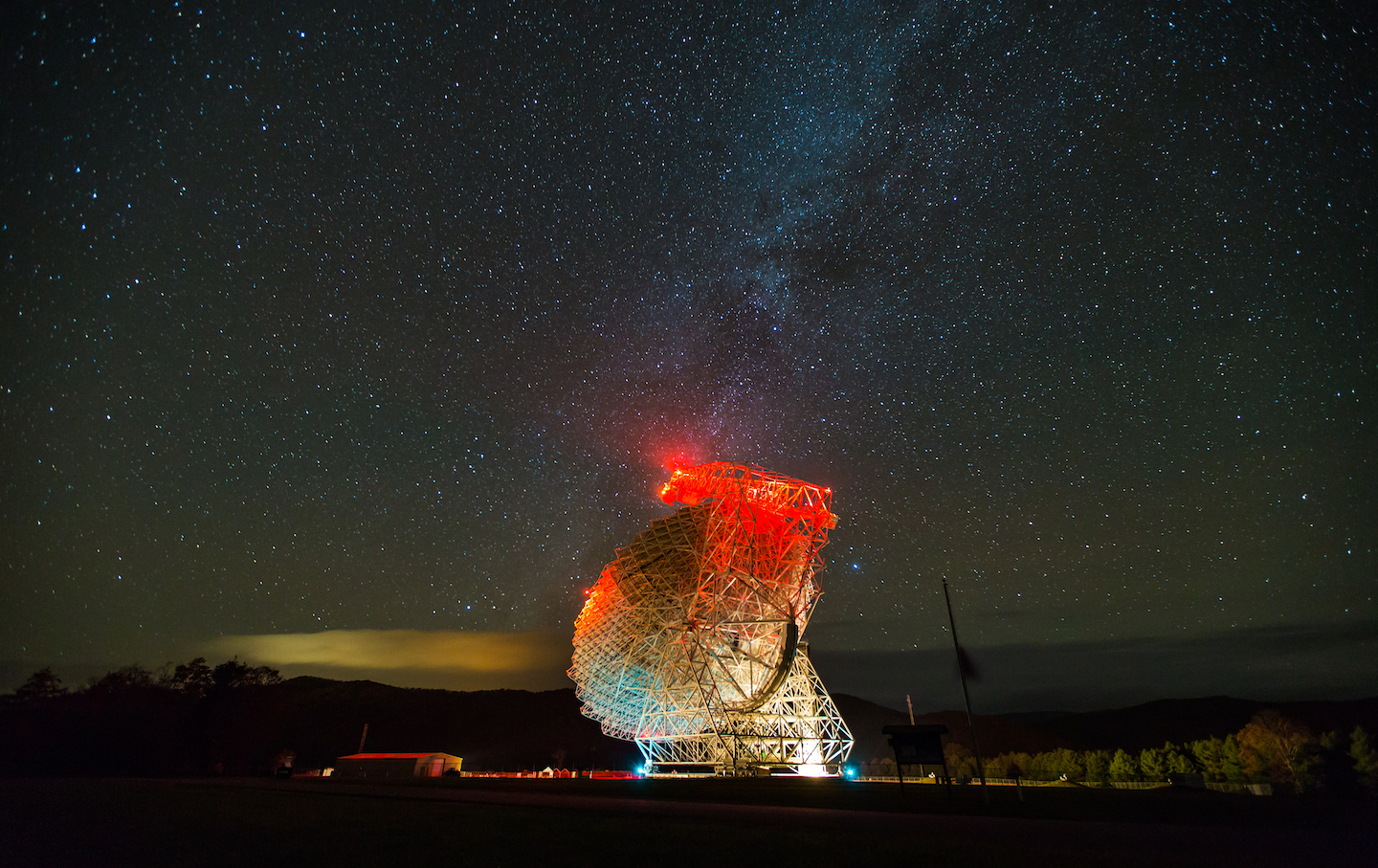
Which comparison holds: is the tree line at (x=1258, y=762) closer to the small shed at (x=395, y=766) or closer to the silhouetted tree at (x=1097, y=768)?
the silhouetted tree at (x=1097, y=768)

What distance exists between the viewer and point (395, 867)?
6184mm

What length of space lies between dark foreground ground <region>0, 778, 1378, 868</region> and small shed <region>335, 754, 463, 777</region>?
2874 centimetres

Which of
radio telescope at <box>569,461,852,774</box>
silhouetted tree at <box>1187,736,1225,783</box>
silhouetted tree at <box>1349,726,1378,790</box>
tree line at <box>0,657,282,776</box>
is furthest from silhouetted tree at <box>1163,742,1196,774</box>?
tree line at <box>0,657,282,776</box>

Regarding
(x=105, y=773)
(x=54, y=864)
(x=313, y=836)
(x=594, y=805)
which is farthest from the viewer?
(x=105, y=773)

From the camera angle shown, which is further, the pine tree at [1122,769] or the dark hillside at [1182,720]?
the dark hillside at [1182,720]

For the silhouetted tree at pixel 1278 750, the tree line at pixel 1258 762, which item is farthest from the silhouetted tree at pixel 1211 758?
the silhouetted tree at pixel 1278 750

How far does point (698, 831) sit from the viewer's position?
344 inches

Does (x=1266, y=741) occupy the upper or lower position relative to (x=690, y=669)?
lower

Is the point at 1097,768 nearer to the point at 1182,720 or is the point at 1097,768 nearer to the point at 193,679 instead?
the point at 193,679

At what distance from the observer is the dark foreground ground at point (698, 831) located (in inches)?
266

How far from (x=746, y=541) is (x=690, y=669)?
641cm

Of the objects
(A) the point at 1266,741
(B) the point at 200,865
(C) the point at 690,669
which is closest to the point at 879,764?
(A) the point at 1266,741

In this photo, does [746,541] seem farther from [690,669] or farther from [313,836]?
[313,836]

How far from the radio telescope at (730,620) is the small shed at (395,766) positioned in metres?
16.8
